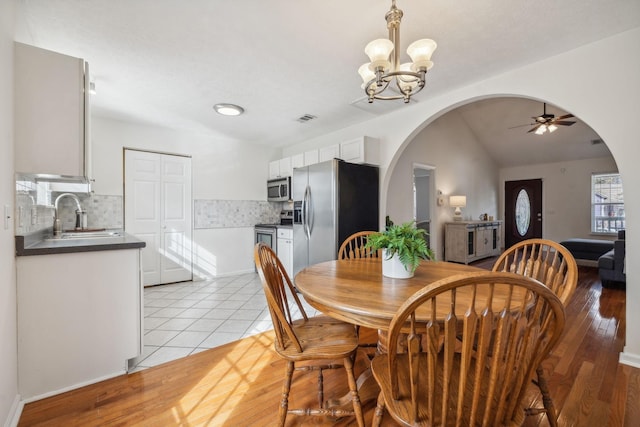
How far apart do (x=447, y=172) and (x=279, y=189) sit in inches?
141

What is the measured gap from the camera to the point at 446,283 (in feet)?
2.53

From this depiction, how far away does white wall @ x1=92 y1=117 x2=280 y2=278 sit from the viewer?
152 inches

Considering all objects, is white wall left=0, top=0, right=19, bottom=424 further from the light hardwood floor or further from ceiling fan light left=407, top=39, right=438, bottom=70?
ceiling fan light left=407, top=39, right=438, bottom=70

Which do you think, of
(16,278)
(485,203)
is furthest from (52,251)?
(485,203)

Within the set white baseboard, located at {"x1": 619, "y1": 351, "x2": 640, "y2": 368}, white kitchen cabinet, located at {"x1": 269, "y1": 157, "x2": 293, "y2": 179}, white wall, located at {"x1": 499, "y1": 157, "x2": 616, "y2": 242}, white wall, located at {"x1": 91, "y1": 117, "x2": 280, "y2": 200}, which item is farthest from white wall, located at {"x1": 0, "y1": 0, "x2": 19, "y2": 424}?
white wall, located at {"x1": 499, "y1": 157, "x2": 616, "y2": 242}

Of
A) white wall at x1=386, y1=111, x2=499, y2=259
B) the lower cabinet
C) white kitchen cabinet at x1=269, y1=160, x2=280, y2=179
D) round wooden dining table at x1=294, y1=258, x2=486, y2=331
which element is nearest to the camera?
round wooden dining table at x1=294, y1=258, x2=486, y2=331

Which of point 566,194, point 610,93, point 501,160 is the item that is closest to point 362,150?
point 610,93

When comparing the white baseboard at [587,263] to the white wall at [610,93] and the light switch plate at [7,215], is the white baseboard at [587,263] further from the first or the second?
the light switch plate at [7,215]

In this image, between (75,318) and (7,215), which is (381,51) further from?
(75,318)

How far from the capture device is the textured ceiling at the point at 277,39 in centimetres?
180

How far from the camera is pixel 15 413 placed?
1507mm

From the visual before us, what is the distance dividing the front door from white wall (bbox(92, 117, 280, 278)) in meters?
6.79

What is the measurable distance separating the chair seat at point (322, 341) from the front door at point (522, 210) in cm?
821

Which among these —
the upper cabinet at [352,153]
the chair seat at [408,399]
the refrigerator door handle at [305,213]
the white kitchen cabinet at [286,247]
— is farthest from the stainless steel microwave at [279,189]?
the chair seat at [408,399]
